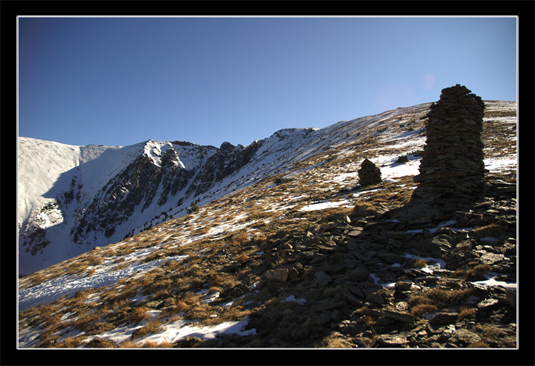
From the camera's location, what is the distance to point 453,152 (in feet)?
31.0

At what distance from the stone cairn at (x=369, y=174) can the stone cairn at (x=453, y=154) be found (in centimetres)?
714

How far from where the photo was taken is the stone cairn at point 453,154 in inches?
347

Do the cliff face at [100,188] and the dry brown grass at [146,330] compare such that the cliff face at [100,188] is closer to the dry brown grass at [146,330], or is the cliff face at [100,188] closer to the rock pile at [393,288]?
the rock pile at [393,288]

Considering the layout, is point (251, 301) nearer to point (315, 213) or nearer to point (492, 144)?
point (315, 213)

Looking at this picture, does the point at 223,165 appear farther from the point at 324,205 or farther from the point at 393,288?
Result: the point at 393,288

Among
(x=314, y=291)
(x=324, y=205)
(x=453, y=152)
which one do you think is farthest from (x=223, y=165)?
(x=314, y=291)

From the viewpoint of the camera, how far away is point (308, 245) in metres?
7.73

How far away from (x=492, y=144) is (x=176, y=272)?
28387mm

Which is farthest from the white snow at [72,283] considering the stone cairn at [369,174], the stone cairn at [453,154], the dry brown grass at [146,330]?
the stone cairn at [369,174]

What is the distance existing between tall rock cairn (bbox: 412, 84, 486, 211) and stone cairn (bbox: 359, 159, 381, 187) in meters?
7.12

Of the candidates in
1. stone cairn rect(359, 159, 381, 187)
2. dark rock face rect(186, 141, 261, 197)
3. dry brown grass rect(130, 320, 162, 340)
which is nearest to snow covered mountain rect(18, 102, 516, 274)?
dark rock face rect(186, 141, 261, 197)

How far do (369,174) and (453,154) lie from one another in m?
7.85

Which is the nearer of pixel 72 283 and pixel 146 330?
pixel 146 330
